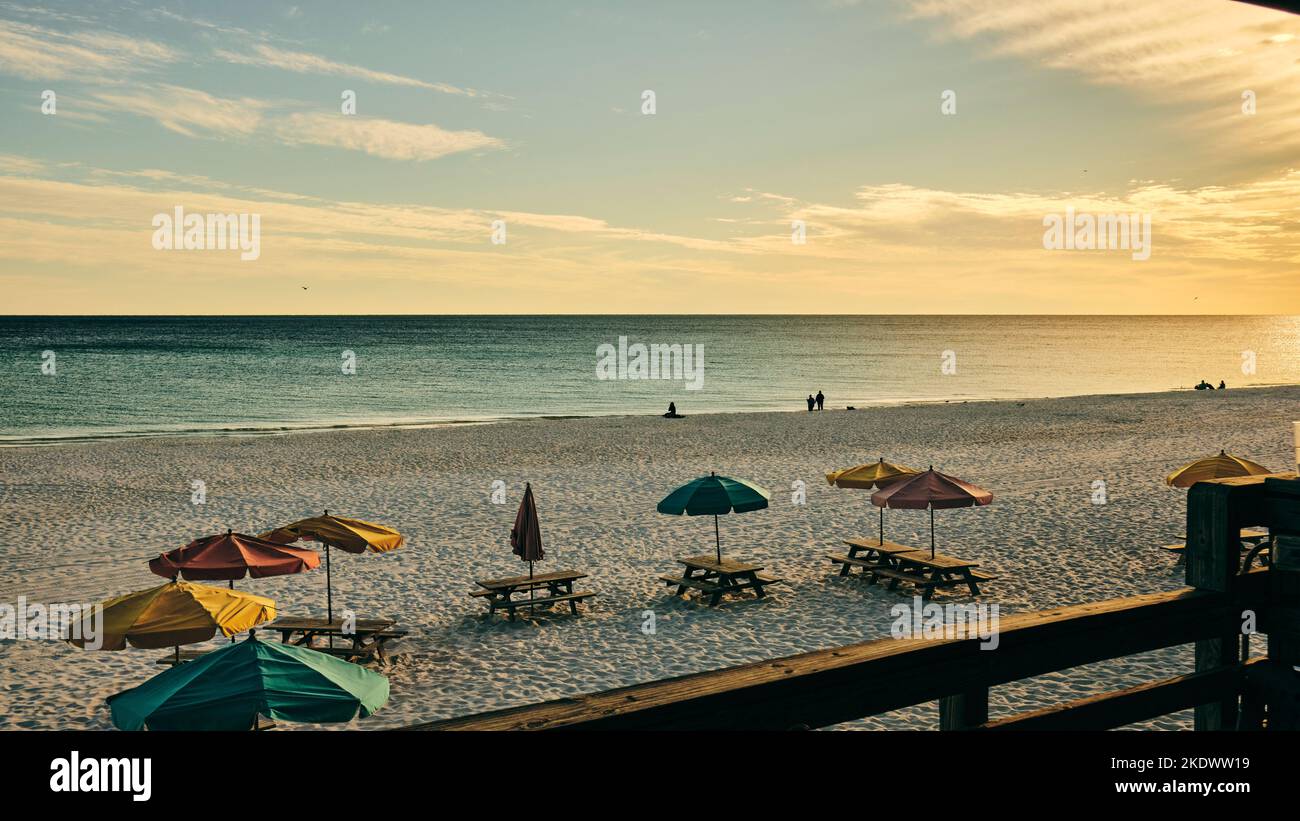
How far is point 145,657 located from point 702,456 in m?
21.6

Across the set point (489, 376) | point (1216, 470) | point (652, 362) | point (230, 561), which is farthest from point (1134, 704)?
point (652, 362)

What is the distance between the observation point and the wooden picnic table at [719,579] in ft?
47.2

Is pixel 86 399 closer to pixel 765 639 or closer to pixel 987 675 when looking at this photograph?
pixel 765 639

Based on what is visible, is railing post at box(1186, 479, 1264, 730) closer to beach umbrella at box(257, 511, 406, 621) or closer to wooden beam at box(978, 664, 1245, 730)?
wooden beam at box(978, 664, 1245, 730)

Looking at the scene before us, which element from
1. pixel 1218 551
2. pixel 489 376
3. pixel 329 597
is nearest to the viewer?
pixel 1218 551

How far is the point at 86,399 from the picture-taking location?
60500 mm

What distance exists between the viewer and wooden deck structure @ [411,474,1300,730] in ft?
7.04

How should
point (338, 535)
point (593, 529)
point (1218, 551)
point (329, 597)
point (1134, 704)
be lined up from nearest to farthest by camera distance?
point (1134, 704), point (1218, 551), point (338, 535), point (329, 597), point (593, 529)

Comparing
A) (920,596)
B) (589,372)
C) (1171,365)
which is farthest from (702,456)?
(1171,365)

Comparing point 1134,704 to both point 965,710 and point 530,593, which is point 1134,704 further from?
point 530,593

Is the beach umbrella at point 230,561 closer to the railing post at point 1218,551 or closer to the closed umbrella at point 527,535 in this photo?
the closed umbrella at point 527,535

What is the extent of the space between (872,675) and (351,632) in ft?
34.7

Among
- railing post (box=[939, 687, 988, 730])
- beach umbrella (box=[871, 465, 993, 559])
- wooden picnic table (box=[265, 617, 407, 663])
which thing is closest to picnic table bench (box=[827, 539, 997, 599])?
beach umbrella (box=[871, 465, 993, 559])
